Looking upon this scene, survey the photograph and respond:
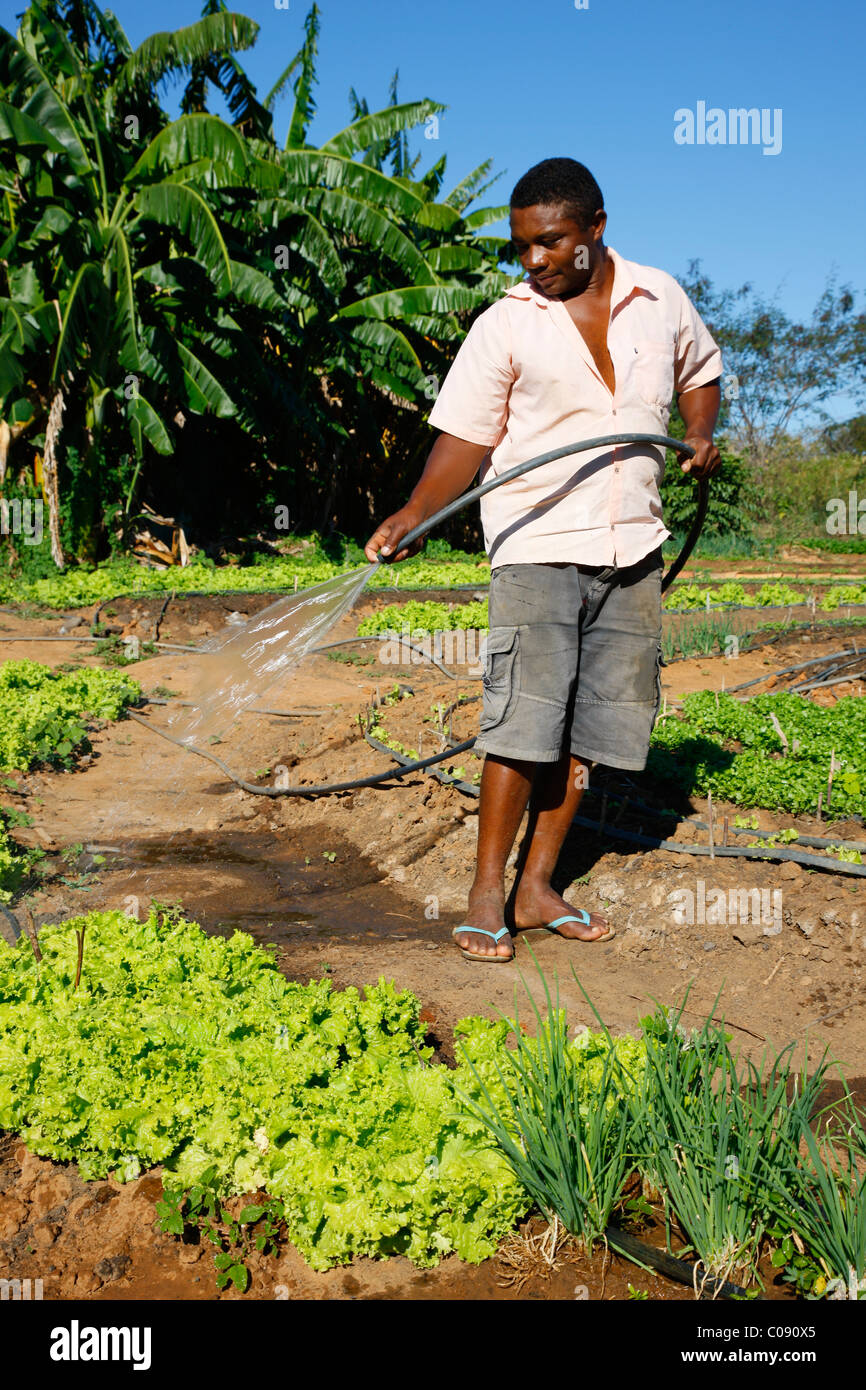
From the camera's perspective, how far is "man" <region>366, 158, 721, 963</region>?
3.15 m

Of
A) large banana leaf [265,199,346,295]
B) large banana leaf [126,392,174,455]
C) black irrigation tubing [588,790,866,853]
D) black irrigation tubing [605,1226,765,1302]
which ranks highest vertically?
large banana leaf [265,199,346,295]

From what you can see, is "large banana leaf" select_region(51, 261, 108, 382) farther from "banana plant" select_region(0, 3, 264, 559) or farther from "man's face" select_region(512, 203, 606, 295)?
"man's face" select_region(512, 203, 606, 295)

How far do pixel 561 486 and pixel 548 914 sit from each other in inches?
57.8

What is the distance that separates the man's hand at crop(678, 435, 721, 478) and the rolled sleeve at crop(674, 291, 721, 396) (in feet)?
0.74

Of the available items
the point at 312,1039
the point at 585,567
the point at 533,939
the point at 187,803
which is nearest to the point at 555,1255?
the point at 312,1039

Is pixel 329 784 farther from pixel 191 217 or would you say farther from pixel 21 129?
pixel 21 129

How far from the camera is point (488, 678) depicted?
11.0 ft

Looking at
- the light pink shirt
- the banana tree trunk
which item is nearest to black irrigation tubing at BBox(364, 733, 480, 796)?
the light pink shirt

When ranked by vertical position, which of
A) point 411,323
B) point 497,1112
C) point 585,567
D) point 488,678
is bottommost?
point 497,1112

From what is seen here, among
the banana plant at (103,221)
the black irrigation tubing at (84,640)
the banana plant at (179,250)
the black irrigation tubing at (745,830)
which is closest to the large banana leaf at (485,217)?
the banana plant at (179,250)

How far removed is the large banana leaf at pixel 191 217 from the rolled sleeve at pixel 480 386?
32.2 ft

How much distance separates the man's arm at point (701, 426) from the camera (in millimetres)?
3361
